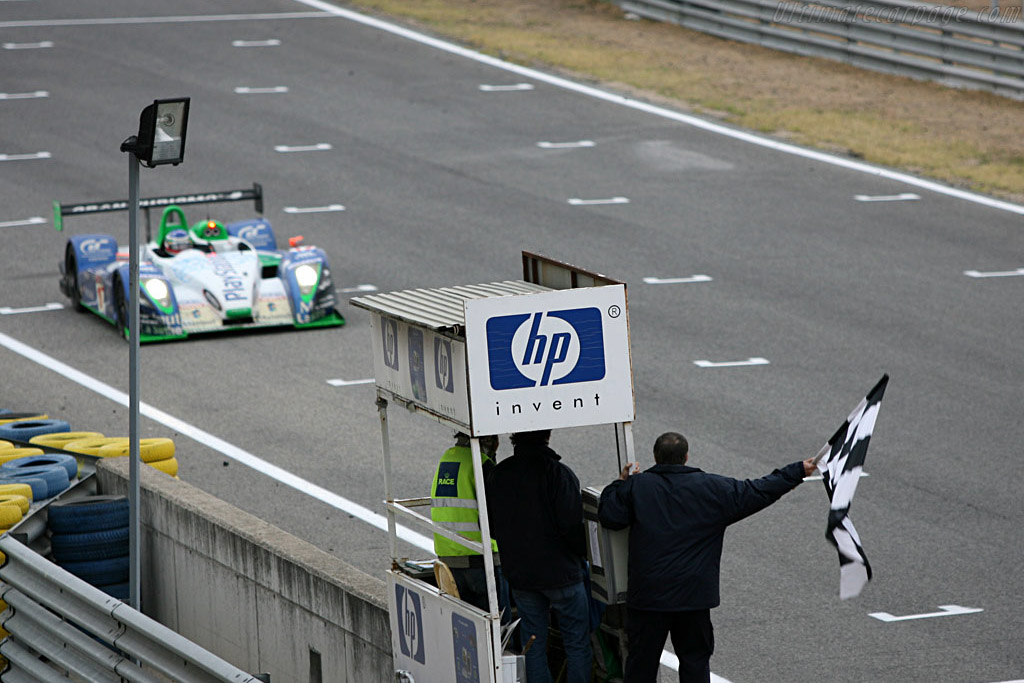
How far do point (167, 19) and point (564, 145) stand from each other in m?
13.4

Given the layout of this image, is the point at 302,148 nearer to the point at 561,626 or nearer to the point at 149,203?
the point at 149,203

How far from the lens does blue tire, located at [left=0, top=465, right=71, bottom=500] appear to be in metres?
11.5

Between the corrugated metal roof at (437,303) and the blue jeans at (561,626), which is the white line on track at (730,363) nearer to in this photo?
the corrugated metal roof at (437,303)

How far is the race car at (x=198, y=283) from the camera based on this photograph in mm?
18375

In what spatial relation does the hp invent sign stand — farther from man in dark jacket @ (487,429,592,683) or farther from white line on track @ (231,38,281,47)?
white line on track @ (231,38,281,47)

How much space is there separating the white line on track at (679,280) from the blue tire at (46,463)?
10.00 metres

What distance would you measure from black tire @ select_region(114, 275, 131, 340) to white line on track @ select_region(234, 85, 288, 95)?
13526 millimetres

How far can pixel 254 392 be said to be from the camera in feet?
54.7

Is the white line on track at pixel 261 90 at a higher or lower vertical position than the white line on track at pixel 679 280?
higher

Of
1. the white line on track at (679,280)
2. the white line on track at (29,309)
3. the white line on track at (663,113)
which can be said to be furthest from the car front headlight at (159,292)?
the white line on track at (663,113)

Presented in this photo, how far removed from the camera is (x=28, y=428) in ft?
43.4

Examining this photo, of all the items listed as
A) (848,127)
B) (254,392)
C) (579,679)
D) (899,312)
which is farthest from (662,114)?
(579,679)

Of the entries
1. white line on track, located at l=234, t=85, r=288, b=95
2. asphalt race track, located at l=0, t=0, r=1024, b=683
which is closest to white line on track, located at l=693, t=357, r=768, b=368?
asphalt race track, located at l=0, t=0, r=1024, b=683

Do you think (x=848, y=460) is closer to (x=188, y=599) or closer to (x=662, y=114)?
(x=188, y=599)
